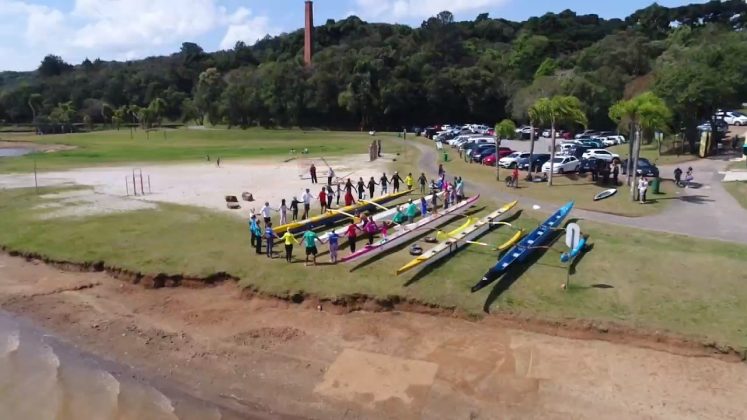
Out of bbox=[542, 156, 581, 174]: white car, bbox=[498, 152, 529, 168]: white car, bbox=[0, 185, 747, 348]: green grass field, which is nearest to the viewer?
bbox=[0, 185, 747, 348]: green grass field

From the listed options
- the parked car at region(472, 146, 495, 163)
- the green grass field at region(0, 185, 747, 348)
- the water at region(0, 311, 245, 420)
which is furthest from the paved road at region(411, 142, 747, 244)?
the water at region(0, 311, 245, 420)

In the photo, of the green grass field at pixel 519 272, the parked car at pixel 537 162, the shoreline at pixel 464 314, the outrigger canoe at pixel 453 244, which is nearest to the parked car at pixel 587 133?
the parked car at pixel 537 162

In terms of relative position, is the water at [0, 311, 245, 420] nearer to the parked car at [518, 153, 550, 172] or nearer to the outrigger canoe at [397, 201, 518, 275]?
the outrigger canoe at [397, 201, 518, 275]

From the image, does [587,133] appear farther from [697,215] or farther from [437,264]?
[437,264]

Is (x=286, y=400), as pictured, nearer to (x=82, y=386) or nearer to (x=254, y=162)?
(x=82, y=386)

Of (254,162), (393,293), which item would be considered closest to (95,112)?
(254,162)
